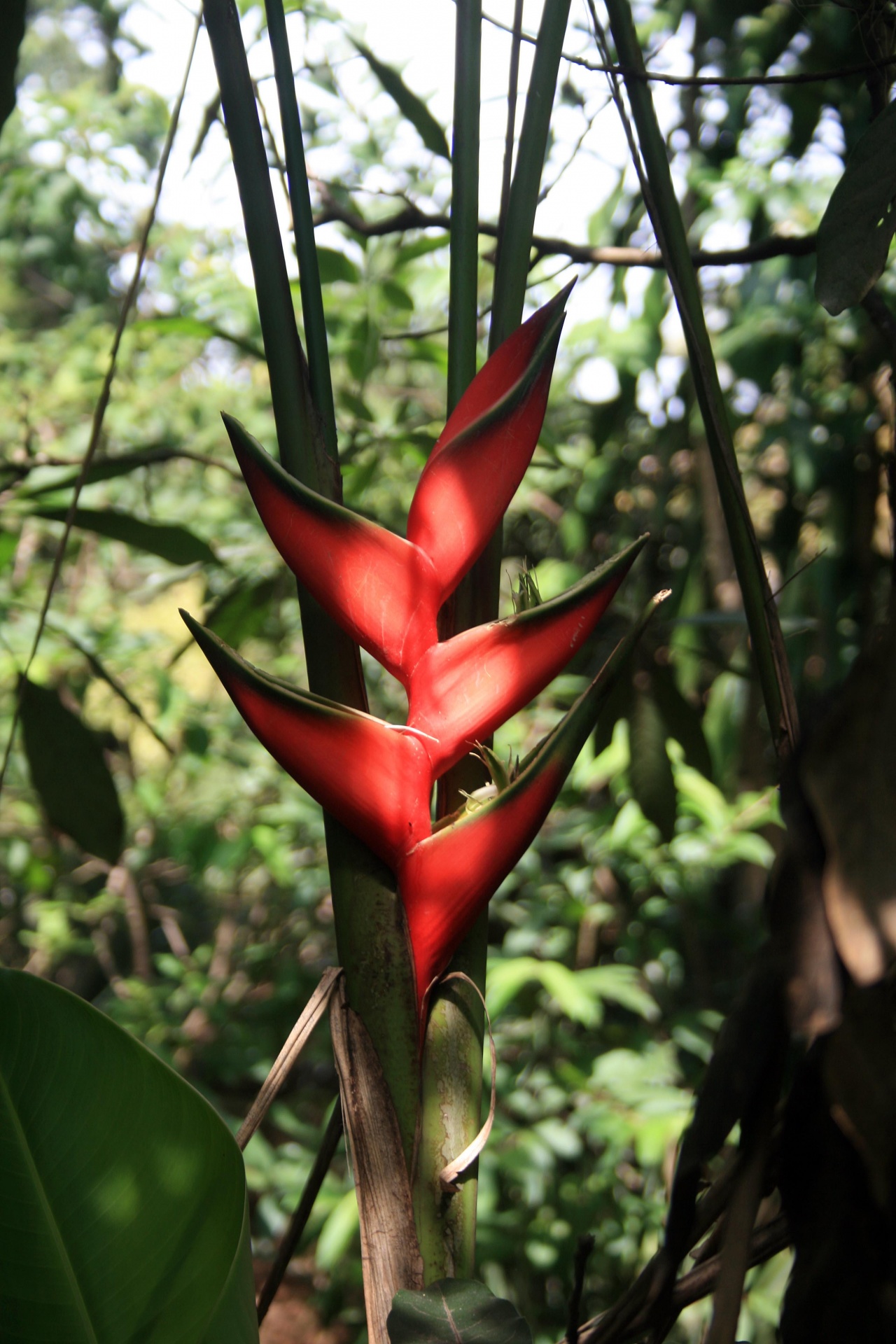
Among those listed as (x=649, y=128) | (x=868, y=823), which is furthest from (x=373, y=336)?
(x=868, y=823)

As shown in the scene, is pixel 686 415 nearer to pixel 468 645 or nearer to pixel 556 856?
pixel 556 856

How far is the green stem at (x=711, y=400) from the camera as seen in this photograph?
0.31 m

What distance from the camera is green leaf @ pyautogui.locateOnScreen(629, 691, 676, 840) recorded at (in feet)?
2.28

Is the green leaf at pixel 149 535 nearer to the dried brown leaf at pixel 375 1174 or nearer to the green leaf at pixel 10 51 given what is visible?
the green leaf at pixel 10 51

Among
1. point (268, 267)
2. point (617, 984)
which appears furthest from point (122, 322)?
point (617, 984)

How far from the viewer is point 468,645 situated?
0.30 meters

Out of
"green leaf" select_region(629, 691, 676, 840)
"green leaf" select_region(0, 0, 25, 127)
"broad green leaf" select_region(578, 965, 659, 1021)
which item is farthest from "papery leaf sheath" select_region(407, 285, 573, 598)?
"broad green leaf" select_region(578, 965, 659, 1021)

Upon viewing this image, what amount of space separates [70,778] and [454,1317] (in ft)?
1.49

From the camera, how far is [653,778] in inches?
27.4

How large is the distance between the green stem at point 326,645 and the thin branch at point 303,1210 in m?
0.05

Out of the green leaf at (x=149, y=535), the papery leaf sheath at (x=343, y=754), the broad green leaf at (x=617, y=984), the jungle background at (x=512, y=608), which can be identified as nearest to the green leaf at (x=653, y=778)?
the jungle background at (x=512, y=608)

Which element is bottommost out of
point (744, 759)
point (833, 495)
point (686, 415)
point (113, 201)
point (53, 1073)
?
point (744, 759)

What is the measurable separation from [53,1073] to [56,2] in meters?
4.69

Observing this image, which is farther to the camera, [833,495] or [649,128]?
[833,495]
